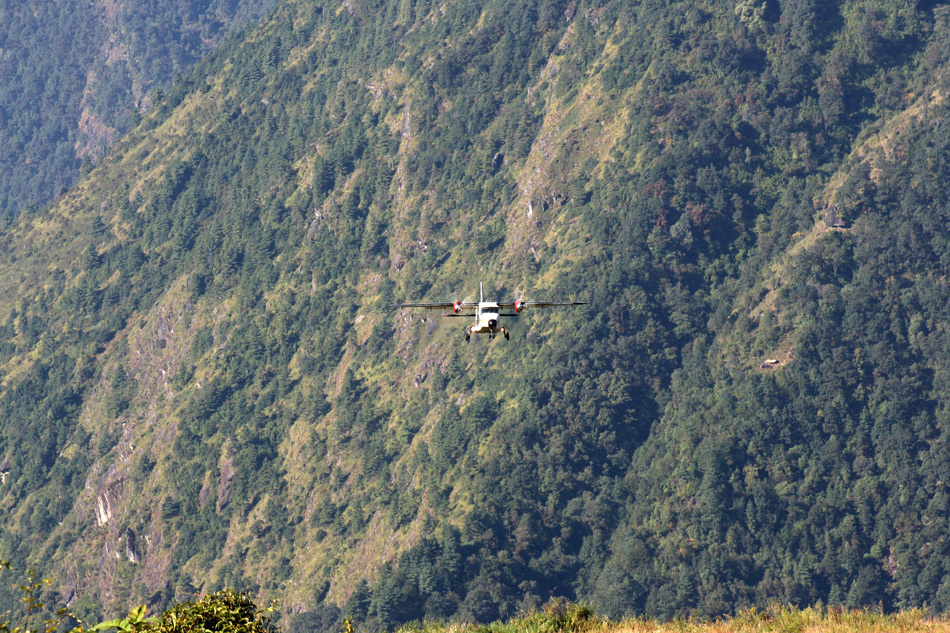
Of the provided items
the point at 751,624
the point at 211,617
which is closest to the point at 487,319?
the point at 751,624

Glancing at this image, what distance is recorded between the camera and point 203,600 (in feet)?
111

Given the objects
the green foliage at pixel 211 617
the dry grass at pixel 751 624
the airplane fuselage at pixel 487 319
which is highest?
the airplane fuselage at pixel 487 319

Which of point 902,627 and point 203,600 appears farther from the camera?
point 902,627

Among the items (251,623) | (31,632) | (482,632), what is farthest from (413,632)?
(31,632)

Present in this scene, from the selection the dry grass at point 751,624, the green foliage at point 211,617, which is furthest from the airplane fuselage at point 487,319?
the green foliage at point 211,617

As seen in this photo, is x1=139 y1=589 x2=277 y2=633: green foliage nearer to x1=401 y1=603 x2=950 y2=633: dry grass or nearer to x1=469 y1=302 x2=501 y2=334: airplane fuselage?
x1=401 y1=603 x2=950 y2=633: dry grass

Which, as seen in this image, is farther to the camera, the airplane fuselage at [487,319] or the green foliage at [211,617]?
the airplane fuselage at [487,319]

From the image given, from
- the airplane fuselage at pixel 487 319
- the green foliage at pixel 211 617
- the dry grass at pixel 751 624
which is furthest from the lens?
the airplane fuselage at pixel 487 319

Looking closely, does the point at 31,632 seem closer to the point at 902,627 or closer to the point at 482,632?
the point at 482,632

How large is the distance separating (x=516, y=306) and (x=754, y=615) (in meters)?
18.5

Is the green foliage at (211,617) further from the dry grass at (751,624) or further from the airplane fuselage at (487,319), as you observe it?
the airplane fuselage at (487,319)

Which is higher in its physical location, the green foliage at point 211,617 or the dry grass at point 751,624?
the green foliage at point 211,617

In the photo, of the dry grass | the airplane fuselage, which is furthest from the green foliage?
the airplane fuselage

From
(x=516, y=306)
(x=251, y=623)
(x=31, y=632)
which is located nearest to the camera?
(x=31, y=632)
